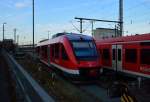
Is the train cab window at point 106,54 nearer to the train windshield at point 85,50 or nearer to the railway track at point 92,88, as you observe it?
the train windshield at point 85,50

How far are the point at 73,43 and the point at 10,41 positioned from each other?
70.7 meters

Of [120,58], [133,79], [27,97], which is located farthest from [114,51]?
[27,97]

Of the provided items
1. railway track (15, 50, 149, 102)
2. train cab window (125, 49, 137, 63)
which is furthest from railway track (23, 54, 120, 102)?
train cab window (125, 49, 137, 63)

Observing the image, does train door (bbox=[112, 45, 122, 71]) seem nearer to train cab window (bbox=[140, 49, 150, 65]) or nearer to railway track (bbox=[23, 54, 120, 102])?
railway track (bbox=[23, 54, 120, 102])

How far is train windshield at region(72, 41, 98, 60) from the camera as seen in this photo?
21969 millimetres

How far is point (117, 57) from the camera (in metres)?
23.7

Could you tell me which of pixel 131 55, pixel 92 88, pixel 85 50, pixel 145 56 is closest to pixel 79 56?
pixel 85 50

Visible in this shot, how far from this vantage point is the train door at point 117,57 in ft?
76.1

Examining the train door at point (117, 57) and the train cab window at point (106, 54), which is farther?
the train cab window at point (106, 54)

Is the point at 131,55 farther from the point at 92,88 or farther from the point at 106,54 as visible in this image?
the point at 106,54

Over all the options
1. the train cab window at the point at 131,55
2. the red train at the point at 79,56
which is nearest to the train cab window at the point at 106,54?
the red train at the point at 79,56

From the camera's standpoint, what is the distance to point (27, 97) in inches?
603

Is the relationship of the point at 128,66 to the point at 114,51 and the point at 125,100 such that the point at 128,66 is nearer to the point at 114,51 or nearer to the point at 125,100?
the point at 114,51

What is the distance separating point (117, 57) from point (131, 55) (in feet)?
8.57
